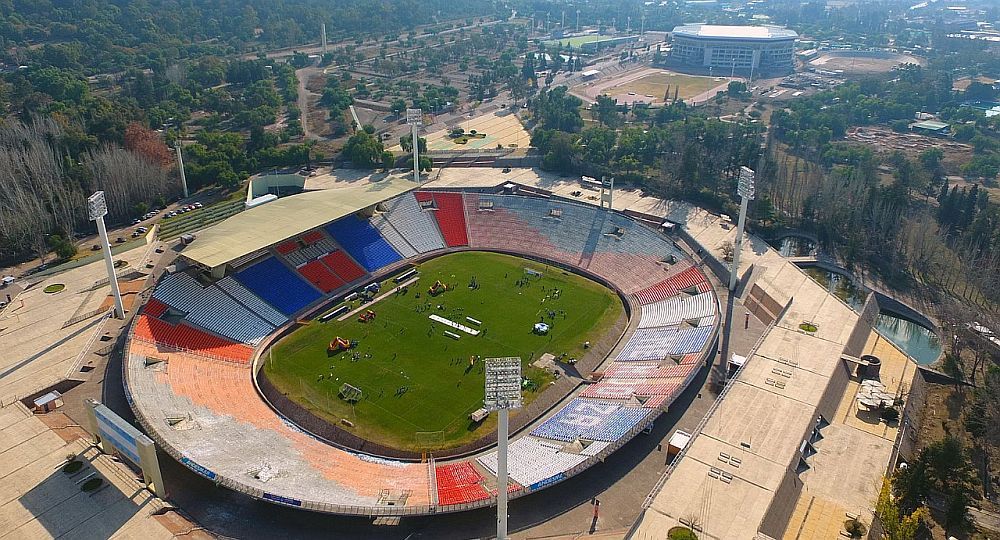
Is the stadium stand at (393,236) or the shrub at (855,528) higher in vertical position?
the stadium stand at (393,236)

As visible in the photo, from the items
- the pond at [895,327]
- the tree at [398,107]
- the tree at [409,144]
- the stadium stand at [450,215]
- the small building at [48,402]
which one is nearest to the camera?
the small building at [48,402]

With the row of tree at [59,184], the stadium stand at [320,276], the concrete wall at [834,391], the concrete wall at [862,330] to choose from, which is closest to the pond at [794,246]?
the concrete wall at [862,330]

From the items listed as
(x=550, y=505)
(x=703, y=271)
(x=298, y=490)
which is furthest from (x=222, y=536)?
(x=703, y=271)

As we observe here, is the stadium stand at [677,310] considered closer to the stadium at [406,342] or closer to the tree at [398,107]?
the stadium at [406,342]

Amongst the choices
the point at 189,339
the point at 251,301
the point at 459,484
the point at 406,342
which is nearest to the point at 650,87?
the point at 406,342

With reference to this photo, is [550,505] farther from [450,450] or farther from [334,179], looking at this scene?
[334,179]

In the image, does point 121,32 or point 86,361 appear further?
point 121,32
